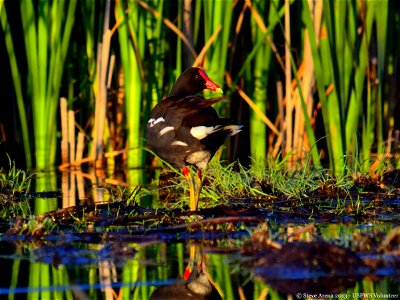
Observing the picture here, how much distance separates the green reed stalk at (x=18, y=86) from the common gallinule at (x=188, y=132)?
2.26 metres

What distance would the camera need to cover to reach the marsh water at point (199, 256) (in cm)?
342

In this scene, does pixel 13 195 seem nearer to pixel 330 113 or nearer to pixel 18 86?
pixel 18 86

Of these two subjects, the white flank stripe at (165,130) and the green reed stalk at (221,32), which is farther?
the green reed stalk at (221,32)

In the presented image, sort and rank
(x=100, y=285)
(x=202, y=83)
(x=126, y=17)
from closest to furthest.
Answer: (x=100, y=285) → (x=202, y=83) → (x=126, y=17)

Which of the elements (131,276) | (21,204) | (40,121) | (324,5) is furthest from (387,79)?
(131,276)

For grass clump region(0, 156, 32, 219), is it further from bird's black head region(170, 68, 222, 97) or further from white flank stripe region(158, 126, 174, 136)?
bird's black head region(170, 68, 222, 97)

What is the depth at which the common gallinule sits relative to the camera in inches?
218

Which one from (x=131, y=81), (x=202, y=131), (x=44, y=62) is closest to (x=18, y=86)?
(x=44, y=62)

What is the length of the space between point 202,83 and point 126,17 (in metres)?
1.66

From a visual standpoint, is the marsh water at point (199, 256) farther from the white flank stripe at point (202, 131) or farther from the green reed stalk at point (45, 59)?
the green reed stalk at point (45, 59)

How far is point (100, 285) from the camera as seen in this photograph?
3.51 meters

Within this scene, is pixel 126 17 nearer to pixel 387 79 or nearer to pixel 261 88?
pixel 261 88

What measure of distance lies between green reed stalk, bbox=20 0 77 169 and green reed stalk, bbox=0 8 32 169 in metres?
0.08

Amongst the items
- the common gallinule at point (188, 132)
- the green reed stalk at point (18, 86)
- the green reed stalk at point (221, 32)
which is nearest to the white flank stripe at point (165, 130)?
the common gallinule at point (188, 132)
